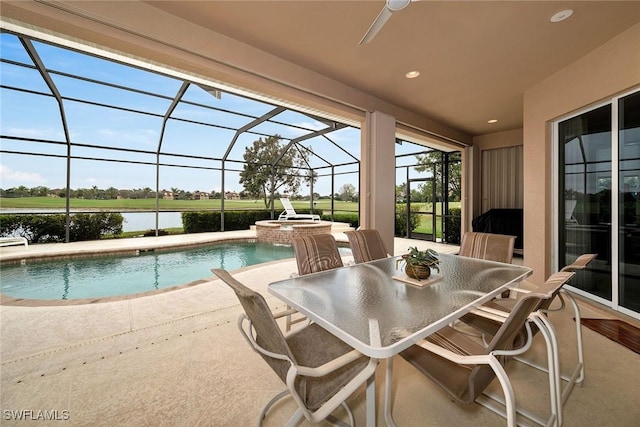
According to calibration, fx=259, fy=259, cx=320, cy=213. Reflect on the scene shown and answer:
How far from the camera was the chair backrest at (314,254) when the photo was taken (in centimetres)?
236

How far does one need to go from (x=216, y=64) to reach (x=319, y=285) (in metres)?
2.70

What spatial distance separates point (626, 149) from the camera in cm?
281

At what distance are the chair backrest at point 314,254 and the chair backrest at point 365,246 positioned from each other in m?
0.30

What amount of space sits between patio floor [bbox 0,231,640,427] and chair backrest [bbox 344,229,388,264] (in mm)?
1028

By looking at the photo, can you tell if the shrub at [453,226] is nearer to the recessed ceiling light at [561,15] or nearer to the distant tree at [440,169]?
the distant tree at [440,169]

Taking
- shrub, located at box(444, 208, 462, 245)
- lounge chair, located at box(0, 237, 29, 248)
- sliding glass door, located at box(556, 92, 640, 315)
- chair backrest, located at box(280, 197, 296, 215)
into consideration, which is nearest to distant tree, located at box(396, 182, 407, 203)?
shrub, located at box(444, 208, 462, 245)

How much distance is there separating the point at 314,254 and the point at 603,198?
355 centimetres

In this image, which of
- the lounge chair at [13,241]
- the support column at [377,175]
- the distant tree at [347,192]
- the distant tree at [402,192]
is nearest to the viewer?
the support column at [377,175]

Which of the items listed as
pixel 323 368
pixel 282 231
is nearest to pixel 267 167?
pixel 282 231

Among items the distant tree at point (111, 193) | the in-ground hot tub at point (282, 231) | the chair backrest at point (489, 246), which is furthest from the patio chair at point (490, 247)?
the distant tree at point (111, 193)

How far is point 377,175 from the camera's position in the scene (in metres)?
4.38

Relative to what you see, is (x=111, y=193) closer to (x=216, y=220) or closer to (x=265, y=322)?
(x=216, y=220)

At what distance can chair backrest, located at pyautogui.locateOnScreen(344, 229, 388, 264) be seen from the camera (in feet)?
9.14

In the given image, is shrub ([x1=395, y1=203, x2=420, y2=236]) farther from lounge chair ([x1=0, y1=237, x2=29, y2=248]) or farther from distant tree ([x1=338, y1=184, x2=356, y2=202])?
lounge chair ([x1=0, y1=237, x2=29, y2=248])
